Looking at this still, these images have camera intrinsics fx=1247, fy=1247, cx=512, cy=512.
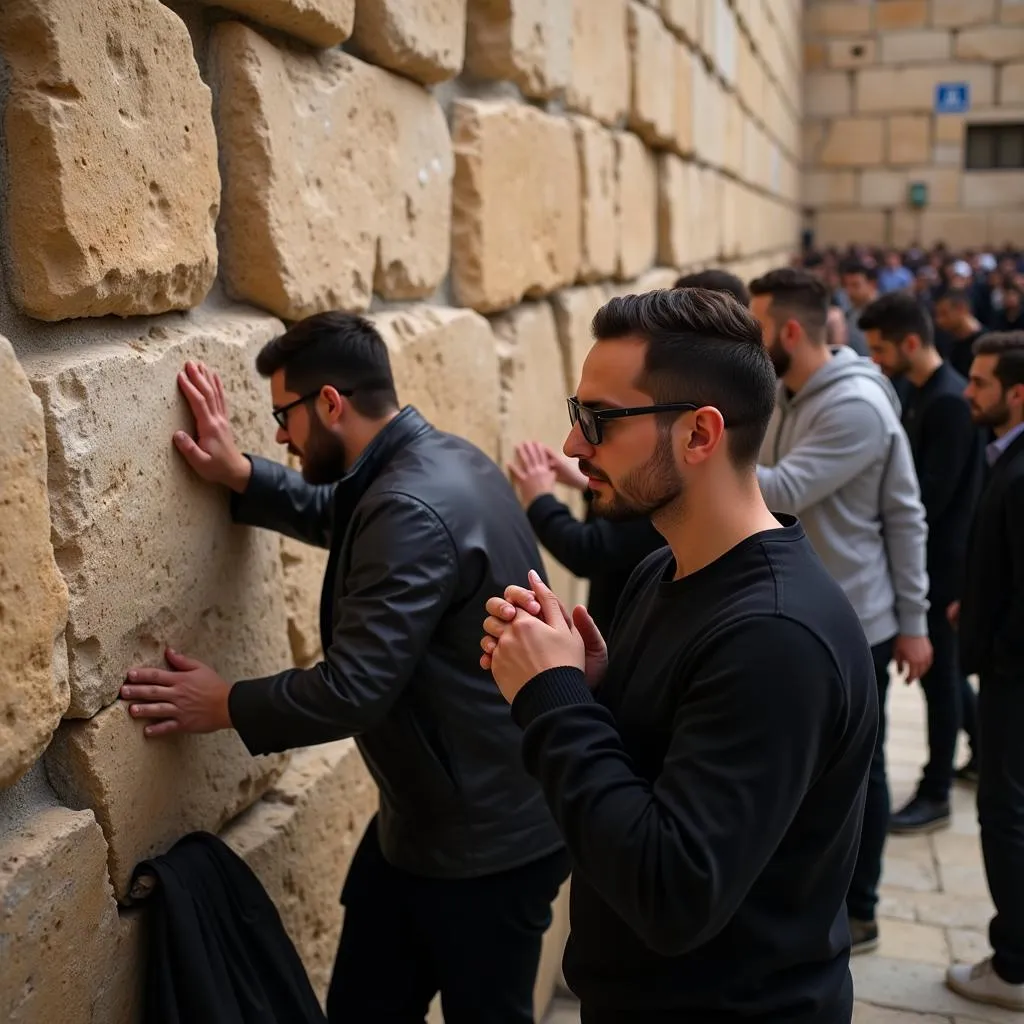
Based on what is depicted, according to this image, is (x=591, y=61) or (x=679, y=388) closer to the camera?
(x=679, y=388)

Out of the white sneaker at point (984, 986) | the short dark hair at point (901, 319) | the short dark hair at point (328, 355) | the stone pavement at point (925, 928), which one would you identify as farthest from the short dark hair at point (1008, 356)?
the short dark hair at point (328, 355)

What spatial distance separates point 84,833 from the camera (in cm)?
175

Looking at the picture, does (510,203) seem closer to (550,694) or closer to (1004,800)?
(1004,800)

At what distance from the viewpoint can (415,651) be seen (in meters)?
2.05

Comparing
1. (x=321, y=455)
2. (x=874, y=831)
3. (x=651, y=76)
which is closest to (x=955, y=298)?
(x=651, y=76)

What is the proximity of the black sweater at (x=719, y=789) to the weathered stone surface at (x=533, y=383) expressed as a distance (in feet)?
6.16

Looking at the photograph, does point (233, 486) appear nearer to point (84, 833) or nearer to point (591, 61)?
point (84, 833)

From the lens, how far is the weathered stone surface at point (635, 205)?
16.1ft

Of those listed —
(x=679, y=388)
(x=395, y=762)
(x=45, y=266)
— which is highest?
(x=45, y=266)

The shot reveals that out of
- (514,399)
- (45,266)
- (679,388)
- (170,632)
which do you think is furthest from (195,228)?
(514,399)

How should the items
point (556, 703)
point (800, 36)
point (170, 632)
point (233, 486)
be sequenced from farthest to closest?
point (800, 36), point (233, 486), point (170, 632), point (556, 703)

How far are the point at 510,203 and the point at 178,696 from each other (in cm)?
202

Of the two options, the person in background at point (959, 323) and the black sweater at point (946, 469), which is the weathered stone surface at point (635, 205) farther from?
the person in background at point (959, 323)

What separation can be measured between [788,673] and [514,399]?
2254 mm
